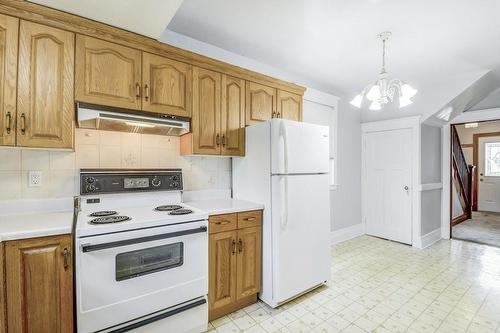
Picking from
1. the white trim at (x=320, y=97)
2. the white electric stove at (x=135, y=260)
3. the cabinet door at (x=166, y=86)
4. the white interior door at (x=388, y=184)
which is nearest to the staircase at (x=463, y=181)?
the white interior door at (x=388, y=184)

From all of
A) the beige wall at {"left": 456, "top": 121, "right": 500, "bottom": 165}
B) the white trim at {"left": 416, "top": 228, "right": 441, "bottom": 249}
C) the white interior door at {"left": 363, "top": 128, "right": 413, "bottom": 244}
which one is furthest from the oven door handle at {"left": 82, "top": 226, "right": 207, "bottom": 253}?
the beige wall at {"left": 456, "top": 121, "right": 500, "bottom": 165}

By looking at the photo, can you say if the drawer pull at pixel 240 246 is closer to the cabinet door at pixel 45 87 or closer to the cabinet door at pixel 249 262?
the cabinet door at pixel 249 262

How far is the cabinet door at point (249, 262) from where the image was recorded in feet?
7.13

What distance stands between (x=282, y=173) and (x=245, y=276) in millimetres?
962

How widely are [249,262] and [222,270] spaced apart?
27 centimetres

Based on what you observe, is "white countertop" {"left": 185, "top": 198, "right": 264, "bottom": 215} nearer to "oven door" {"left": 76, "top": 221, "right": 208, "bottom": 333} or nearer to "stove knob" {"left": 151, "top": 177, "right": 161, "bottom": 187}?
"oven door" {"left": 76, "top": 221, "right": 208, "bottom": 333}

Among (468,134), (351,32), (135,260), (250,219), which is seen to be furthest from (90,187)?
(468,134)

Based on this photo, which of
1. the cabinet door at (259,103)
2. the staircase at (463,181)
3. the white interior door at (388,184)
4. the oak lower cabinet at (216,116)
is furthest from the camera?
the staircase at (463,181)

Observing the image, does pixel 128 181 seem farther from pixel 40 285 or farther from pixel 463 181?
pixel 463 181

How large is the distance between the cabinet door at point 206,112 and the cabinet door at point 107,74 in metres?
0.49

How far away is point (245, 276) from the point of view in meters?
2.21

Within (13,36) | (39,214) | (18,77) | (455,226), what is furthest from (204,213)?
(455,226)

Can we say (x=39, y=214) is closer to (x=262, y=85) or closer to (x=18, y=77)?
(x=18, y=77)

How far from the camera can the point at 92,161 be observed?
2047 millimetres
